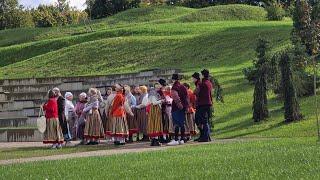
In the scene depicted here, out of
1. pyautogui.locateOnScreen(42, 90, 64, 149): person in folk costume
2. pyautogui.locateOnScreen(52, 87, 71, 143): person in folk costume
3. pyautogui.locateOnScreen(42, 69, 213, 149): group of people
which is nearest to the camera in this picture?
pyautogui.locateOnScreen(42, 69, 213, 149): group of people

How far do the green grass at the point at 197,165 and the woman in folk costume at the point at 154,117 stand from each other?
12.6 feet

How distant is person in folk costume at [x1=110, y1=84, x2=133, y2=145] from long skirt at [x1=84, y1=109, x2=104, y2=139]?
0.71m

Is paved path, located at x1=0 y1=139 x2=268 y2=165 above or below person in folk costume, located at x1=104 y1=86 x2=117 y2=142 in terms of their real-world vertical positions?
below

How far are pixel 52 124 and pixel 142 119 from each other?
2.92m

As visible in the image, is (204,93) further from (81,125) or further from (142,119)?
(81,125)

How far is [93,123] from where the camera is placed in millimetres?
21344

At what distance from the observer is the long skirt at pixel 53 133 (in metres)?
20.6

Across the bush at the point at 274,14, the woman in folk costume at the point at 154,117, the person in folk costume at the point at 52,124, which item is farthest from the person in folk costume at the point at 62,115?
the bush at the point at 274,14

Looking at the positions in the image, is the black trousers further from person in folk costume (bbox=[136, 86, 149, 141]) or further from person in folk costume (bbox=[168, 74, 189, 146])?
person in folk costume (bbox=[136, 86, 149, 141])

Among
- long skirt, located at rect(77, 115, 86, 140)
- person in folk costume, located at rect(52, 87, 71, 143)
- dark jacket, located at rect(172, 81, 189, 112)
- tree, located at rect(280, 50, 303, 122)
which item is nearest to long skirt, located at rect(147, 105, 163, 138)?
dark jacket, located at rect(172, 81, 189, 112)

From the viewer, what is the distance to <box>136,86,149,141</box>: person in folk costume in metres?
21.4

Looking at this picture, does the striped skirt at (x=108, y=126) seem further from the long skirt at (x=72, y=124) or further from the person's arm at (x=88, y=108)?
the long skirt at (x=72, y=124)

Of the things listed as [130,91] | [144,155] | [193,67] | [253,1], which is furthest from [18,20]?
[144,155]

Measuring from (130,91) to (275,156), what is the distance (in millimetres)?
9614
